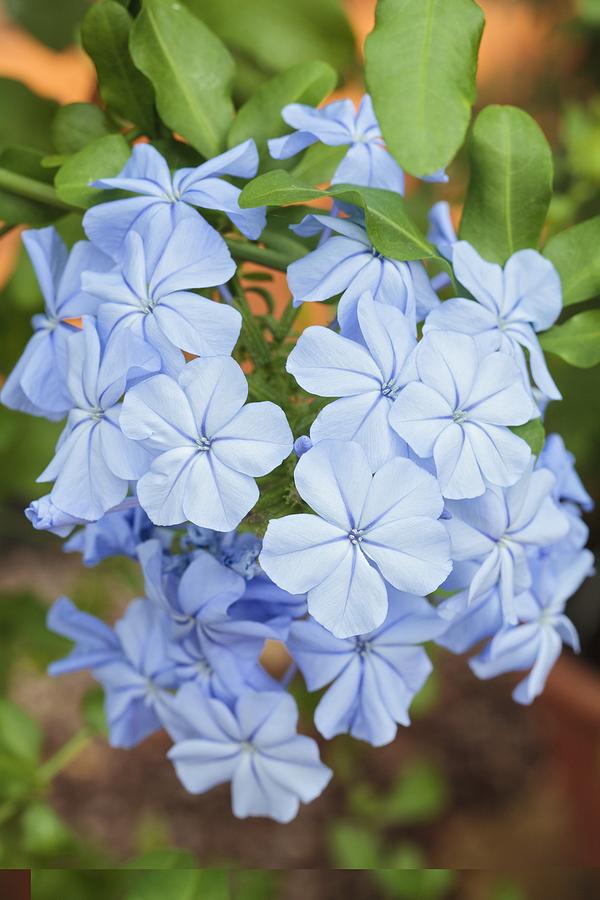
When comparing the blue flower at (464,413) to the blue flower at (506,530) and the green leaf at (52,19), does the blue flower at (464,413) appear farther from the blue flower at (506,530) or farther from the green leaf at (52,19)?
the green leaf at (52,19)

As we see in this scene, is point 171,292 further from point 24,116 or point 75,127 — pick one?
point 24,116

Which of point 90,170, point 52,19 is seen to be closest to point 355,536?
point 90,170

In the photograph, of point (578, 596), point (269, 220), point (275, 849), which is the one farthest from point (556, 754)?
point (269, 220)

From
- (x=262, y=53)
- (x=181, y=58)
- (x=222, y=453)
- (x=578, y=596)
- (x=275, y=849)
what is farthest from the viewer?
(x=275, y=849)

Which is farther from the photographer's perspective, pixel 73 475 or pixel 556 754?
pixel 556 754

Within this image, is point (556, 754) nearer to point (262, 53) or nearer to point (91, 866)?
point (91, 866)

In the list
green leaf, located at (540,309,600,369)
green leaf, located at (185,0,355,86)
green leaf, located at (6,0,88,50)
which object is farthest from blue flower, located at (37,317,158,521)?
green leaf, located at (6,0,88,50)
